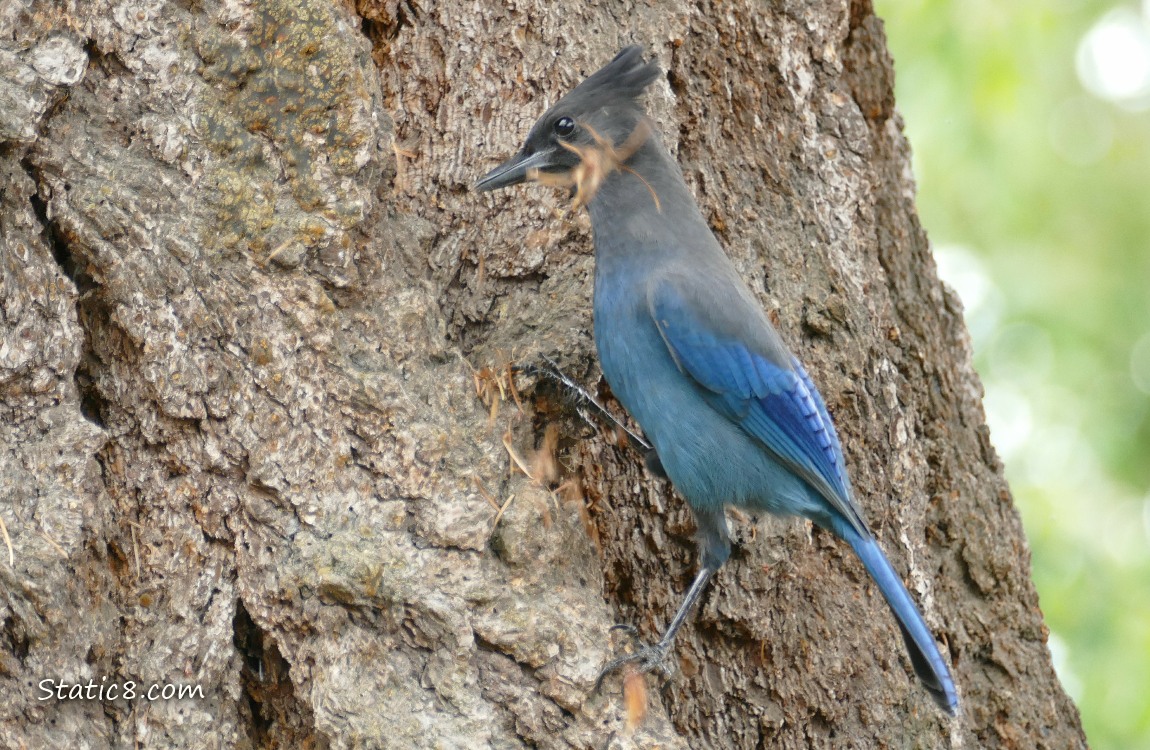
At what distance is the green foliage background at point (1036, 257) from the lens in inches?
245

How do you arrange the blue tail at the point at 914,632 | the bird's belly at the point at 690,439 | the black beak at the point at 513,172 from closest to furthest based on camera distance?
the blue tail at the point at 914,632
the black beak at the point at 513,172
the bird's belly at the point at 690,439

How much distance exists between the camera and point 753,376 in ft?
11.2

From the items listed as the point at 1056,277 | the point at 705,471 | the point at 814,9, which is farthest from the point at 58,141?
the point at 1056,277

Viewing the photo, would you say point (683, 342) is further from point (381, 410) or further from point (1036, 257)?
point (1036, 257)

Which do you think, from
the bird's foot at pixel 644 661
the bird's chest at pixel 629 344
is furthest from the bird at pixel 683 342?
the bird's foot at pixel 644 661

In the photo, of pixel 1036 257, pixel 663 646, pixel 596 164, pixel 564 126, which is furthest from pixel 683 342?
pixel 1036 257

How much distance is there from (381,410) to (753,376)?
1.15 meters

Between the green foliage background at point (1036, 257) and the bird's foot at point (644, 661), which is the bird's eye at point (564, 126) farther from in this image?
the green foliage background at point (1036, 257)

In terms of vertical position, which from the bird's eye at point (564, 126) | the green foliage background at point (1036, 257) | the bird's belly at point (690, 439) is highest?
the green foliage background at point (1036, 257)

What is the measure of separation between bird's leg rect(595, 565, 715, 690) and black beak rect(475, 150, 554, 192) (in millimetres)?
1079

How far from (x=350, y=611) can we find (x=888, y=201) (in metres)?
2.09

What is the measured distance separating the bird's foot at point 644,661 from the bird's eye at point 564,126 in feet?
4.30

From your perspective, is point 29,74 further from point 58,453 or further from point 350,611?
point 350,611

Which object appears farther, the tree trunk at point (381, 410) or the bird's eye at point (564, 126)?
the bird's eye at point (564, 126)
